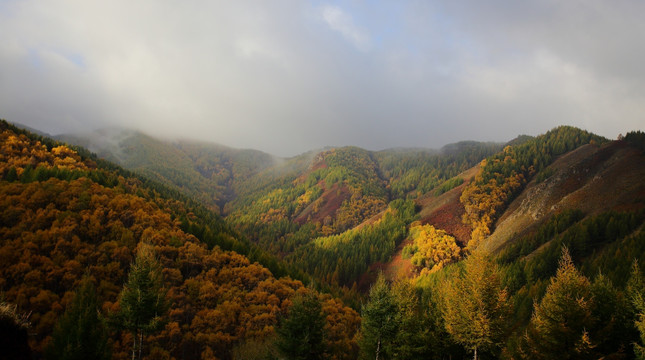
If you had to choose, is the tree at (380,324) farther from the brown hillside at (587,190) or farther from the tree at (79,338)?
the brown hillside at (587,190)

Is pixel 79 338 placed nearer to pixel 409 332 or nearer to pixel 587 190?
pixel 409 332

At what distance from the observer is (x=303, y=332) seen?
3222 centimetres

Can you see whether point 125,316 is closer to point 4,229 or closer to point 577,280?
point 577,280

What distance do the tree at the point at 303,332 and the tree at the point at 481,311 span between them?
562 inches

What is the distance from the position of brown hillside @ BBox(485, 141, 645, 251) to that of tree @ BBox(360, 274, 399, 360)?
9152 centimetres

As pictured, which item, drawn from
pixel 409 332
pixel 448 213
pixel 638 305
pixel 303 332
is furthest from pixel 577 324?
pixel 448 213

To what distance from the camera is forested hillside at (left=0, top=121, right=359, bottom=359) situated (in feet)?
95.5

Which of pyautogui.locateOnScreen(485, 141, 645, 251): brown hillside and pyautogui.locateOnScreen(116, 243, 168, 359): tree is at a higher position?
pyautogui.locateOnScreen(485, 141, 645, 251): brown hillside

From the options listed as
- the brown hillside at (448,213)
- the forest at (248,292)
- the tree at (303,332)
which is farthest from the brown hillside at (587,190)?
the tree at (303,332)

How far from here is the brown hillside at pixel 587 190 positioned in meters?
89.8

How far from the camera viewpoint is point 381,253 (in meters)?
161

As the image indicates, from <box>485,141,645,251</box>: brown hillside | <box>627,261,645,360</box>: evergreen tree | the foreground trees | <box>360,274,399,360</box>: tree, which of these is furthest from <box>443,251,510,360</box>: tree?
<box>485,141,645,251</box>: brown hillside

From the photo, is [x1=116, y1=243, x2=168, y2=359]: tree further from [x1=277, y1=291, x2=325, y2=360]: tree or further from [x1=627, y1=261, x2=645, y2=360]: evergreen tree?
[x1=627, y1=261, x2=645, y2=360]: evergreen tree

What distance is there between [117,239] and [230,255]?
28.2 meters
